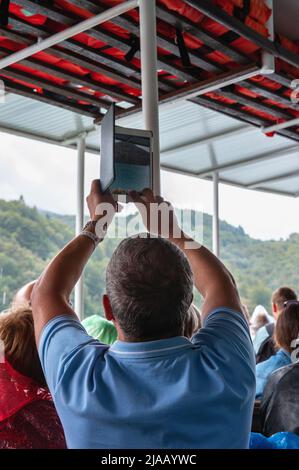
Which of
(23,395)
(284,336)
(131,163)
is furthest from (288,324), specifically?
(131,163)

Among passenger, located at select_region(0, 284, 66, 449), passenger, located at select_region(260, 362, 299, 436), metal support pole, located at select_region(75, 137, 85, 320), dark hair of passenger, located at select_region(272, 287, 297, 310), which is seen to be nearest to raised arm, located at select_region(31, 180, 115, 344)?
passenger, located at select_region(0, 284, 66, 449)

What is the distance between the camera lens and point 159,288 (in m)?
1.47

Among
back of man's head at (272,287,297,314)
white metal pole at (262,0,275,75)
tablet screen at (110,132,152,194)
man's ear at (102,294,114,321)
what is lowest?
man's ear at (102,294,114,321)

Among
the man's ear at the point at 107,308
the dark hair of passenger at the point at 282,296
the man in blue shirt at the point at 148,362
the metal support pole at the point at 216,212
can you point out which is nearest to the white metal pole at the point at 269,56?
the dark hair of passenger at the point at 282,296

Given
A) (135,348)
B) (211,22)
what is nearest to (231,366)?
(135,348)

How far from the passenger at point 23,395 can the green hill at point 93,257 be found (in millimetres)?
3523

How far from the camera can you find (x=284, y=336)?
4125 mm

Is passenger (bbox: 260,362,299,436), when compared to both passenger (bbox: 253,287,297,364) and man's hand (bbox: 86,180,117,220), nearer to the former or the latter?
passenger (bbox: 253,287,297,364)

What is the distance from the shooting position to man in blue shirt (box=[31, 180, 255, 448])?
4.50 feet

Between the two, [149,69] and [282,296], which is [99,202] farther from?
[282,296]

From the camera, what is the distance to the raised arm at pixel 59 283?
1.54 m

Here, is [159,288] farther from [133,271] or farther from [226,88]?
[226,88]

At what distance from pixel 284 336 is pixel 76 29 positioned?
96.9 inches
